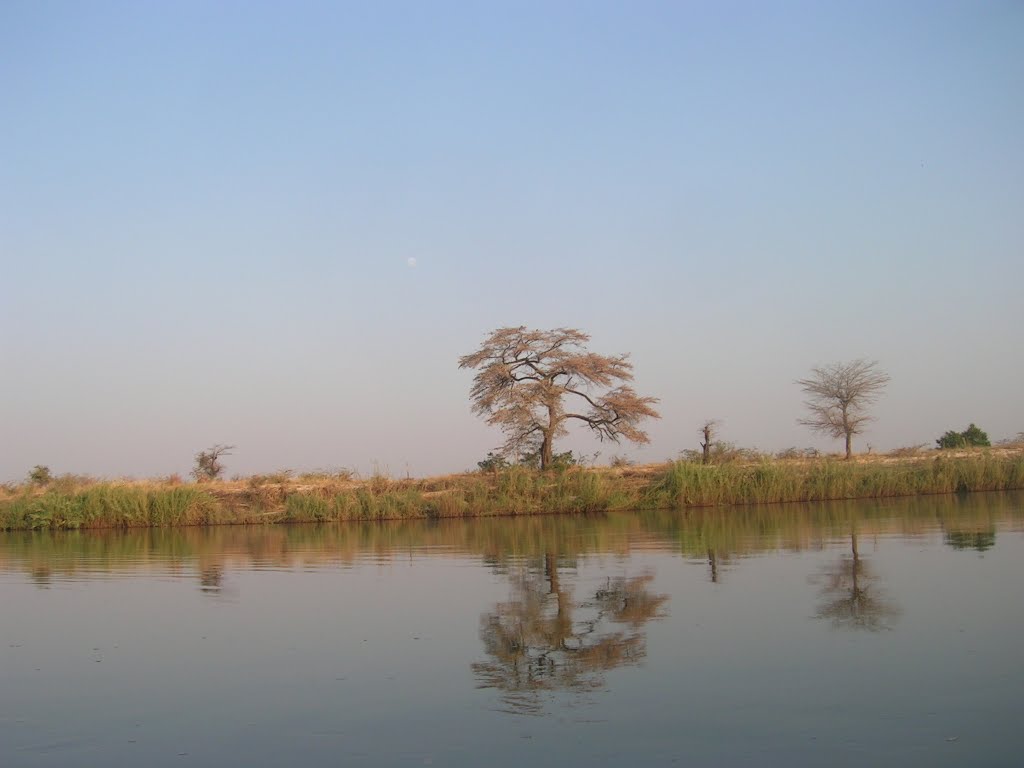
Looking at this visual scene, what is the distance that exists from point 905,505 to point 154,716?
72.6 feet

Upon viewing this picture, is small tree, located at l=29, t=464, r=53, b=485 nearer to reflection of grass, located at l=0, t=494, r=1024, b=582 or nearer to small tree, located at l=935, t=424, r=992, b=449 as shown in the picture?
reflection of grass, located at l=0, t=494, r=1024, b=582

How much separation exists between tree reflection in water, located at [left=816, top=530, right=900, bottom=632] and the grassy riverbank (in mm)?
16947

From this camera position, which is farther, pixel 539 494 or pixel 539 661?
pixel 539 494

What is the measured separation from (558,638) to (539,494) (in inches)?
833

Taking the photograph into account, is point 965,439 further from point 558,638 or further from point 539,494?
point 558,638

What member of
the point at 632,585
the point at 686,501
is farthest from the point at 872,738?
the point at 686,501

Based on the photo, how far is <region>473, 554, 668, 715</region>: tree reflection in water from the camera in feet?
21.2

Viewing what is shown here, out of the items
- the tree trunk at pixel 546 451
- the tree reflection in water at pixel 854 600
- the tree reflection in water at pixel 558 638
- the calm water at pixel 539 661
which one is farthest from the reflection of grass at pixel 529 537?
the tree trunk at pixel 546 451

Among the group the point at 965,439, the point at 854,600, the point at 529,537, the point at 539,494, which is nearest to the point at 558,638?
the point at 854,600

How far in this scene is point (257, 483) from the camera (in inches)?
1271

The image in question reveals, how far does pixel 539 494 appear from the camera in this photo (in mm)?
29000

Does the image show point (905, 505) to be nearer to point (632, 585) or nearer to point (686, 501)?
point (686, 501)

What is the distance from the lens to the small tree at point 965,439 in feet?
137

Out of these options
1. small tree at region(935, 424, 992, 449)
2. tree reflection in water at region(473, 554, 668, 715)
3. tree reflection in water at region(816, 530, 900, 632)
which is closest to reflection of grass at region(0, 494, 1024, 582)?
tree reflection in water at region(816, 530, 900, 632)
